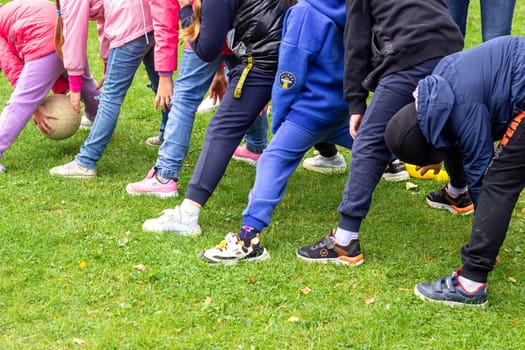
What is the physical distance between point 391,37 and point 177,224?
1743 millimetres

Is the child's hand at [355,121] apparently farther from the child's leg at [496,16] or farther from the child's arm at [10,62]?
the child's arm at [10,62]

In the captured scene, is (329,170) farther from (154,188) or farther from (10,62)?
(10,62)

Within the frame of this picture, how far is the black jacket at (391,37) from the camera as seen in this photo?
397cm

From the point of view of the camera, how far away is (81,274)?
14.1 ft

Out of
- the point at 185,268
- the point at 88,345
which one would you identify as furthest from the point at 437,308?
the point at 88,345

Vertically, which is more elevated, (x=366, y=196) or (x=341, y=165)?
(x=366, y=196)

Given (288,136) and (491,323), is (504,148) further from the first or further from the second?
(288,136)

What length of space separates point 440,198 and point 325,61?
1512 millimetres

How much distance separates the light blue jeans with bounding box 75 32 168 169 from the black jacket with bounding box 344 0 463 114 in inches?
81.6

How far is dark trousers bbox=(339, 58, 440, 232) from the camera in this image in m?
4.06

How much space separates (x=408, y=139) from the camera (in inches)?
148

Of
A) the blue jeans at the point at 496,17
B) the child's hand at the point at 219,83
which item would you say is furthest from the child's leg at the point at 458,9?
the child's hand at the point at 219,83

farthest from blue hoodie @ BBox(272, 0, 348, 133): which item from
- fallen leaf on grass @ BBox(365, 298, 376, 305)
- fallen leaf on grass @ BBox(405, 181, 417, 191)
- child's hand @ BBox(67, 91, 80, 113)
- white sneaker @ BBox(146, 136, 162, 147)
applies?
white sneaker @ BBox(146, 136, 162, 147)

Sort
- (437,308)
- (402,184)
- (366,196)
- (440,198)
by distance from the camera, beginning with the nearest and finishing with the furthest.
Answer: (437,308) → (366,196) → (440,198) → (402,184)
